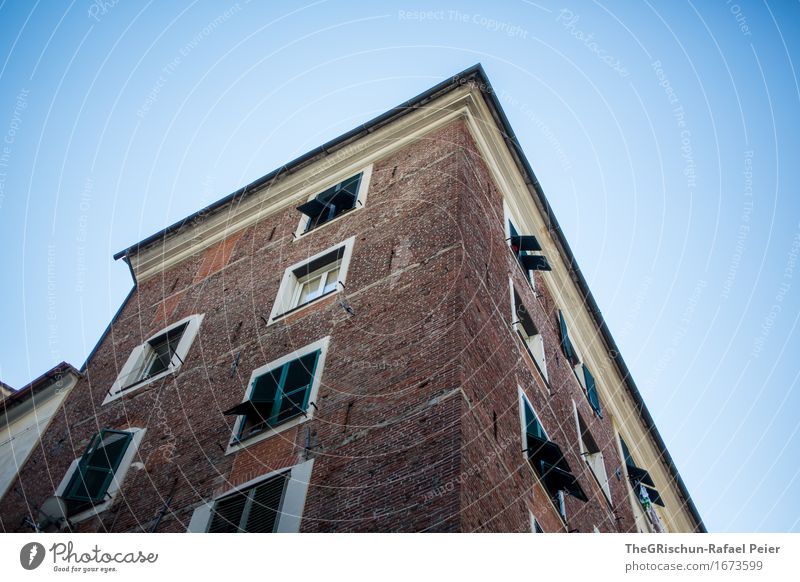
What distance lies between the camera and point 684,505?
27000 mm

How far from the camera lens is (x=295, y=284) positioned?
18797mm

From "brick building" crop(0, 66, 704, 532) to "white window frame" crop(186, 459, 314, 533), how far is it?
0.04 meters

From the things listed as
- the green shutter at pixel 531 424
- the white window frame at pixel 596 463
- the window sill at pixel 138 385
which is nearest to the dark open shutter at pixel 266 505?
the green shutter at pixel 531 424

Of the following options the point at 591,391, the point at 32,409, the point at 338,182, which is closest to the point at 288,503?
the point at 32,409

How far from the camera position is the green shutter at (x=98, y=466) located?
15.3 m

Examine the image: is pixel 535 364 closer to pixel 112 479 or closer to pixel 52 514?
pixel 112 479

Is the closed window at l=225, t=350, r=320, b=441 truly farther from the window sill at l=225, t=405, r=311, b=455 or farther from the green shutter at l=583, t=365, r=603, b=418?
the green shutter at l=583, t=365, r=603, b=418

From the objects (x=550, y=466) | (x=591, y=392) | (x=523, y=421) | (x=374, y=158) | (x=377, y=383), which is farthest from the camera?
(x=591, y=392)

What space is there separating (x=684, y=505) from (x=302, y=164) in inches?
648

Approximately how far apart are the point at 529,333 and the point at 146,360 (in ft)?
29.7

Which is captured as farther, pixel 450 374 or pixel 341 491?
pixel 450 374

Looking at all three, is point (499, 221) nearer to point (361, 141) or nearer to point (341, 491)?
point (361, 141)

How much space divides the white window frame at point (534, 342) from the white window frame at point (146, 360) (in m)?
7.32
